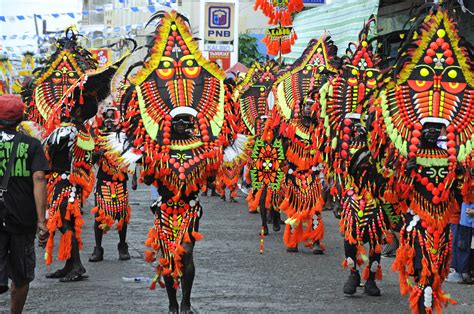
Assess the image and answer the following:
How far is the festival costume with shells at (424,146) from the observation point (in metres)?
7.78

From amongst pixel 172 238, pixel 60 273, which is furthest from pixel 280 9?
pixel 172 238

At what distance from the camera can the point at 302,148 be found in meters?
13.0

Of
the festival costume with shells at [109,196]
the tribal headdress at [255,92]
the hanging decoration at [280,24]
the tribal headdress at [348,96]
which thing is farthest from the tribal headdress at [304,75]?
the hanging decoration at [280,24]

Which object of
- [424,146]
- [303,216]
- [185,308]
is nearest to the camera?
[424,146]

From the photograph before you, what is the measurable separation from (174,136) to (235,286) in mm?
2228

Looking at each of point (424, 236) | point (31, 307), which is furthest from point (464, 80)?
point (31, 307)

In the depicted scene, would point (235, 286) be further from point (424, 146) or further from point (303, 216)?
point (424, 146)

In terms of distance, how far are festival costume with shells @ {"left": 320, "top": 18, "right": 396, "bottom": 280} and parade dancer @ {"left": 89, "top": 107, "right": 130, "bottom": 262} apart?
2879 mm

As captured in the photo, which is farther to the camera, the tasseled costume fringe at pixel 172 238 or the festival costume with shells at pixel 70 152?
the festival costume with shells at pixel 70 152

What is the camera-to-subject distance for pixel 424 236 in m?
7.87

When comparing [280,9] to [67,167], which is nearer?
[67,167]

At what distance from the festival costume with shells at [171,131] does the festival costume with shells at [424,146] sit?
5.05 ft

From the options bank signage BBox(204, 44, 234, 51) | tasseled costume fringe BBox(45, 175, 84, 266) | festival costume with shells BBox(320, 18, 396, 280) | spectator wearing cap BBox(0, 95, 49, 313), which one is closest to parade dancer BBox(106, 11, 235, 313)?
spectator wearing cap BBox(0, 95, 49, 313)

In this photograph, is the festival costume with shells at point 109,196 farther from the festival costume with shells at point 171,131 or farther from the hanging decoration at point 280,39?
the hanging decoration at point 280,39
